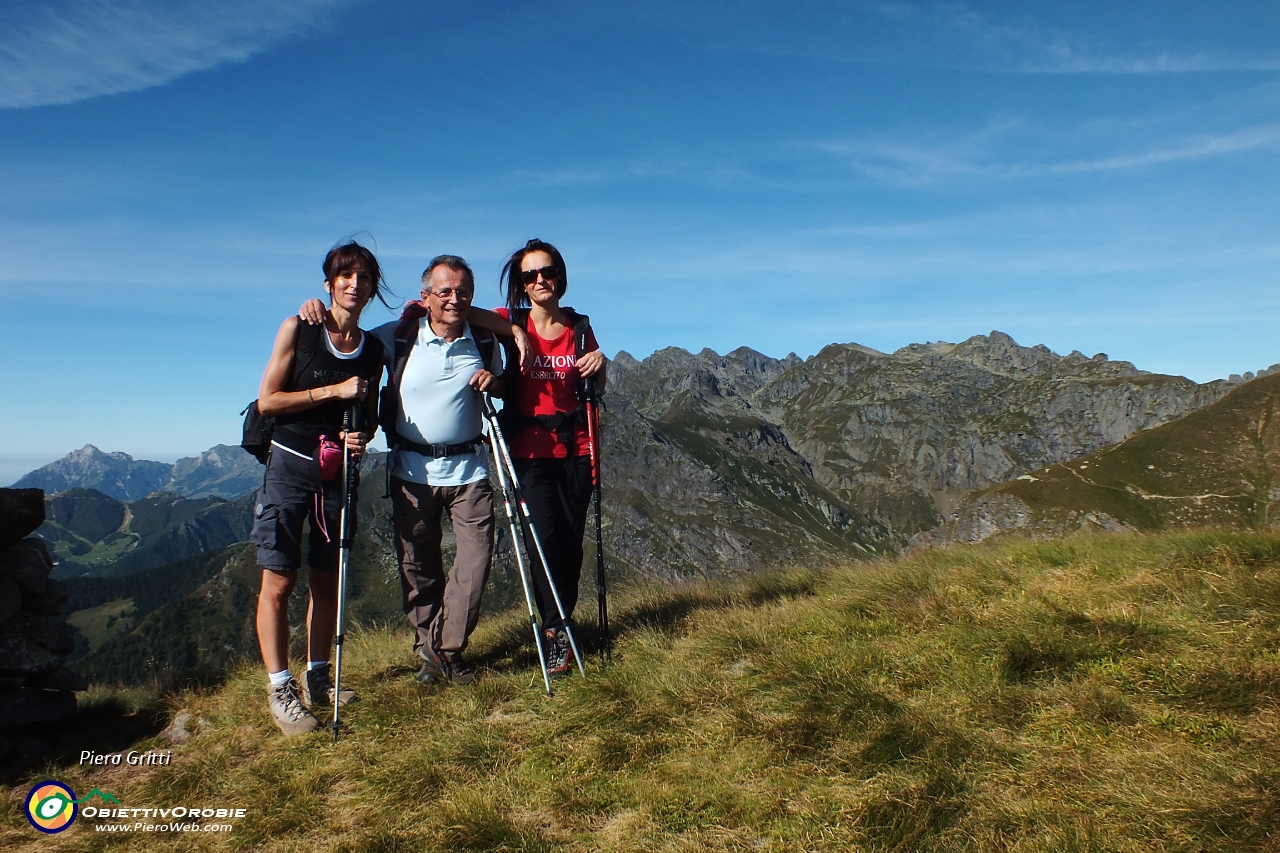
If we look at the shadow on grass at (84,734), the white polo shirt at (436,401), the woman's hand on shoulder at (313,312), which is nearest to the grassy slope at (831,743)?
the shadow on grass at (84,734)

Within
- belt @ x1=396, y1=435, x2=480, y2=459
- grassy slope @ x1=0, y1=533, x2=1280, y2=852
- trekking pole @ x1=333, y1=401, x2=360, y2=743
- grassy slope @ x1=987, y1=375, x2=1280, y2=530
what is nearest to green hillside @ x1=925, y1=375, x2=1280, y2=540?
grassy slope @ x1=987, y1=375, x2=1280, y2=530

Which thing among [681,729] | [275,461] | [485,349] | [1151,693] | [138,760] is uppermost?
[485,349]

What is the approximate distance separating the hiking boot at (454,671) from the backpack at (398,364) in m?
2.16

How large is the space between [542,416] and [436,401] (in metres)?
1.10

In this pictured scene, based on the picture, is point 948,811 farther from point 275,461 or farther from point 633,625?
point 275,461

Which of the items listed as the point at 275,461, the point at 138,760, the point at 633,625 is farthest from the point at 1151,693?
the point at 138,760

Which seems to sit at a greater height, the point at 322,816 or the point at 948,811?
the point at 948,811

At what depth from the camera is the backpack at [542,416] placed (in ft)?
23.4

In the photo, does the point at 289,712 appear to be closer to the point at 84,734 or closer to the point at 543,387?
the point at 84,734

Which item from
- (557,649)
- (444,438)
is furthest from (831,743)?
(444,438)

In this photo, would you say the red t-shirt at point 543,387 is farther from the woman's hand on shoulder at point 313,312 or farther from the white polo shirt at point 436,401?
the woman's hand on shoulder at point 313,312

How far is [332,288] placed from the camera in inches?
251

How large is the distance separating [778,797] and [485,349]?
4.59 metres

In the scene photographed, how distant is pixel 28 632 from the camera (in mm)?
6266
